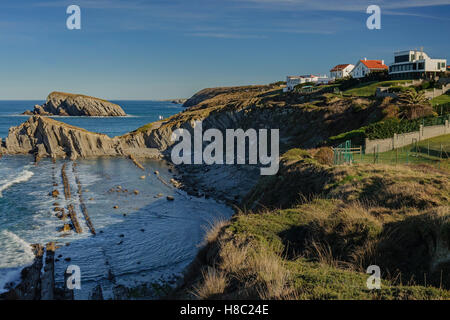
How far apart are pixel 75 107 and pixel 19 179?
132m

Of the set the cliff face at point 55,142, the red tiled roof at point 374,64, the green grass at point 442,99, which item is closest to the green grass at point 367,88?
the green grass at point 442,99

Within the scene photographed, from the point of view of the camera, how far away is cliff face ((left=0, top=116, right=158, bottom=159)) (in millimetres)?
62344

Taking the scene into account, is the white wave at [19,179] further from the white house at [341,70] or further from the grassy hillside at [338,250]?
the white house at [341,70]

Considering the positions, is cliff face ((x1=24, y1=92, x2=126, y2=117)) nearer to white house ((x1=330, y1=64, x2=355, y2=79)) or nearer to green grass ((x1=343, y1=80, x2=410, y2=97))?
white house ((x1=330, y1=64, x2=355, y2=79))

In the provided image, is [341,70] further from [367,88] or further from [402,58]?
[367,88]

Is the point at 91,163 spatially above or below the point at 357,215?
below

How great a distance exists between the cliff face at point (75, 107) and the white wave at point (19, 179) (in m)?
125

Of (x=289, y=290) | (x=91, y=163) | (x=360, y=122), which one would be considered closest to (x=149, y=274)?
(x=289, y=290)

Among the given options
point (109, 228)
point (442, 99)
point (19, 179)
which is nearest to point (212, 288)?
point (109, 228)

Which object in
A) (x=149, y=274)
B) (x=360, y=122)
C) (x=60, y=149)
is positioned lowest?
(x=149, y=274)

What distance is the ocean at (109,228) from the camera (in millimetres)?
19688

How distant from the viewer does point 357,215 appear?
9891 mm

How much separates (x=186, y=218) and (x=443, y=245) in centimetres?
2308
